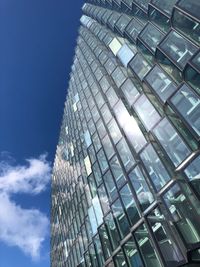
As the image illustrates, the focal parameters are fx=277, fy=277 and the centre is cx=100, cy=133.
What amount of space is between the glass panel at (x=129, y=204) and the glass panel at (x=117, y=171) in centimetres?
73

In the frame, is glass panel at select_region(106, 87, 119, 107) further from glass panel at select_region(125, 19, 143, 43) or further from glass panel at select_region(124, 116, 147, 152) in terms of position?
glass panel at select_region(125, 19, 143, 43)

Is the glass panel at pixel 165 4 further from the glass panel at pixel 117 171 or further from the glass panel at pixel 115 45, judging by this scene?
the glass panel at pixel 117 171

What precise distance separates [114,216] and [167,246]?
6.10 m

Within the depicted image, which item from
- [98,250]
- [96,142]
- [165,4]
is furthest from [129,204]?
[165,4]

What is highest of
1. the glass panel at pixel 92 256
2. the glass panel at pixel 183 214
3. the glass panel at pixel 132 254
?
the glass panel at pixel 183 214

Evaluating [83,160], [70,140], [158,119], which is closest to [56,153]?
[70,140]

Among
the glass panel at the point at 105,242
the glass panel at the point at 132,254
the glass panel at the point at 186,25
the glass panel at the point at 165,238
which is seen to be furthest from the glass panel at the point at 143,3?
the glass panel at the point at 132,254

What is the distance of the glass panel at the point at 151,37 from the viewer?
777 inches

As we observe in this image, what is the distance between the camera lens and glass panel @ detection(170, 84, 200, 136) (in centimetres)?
1377

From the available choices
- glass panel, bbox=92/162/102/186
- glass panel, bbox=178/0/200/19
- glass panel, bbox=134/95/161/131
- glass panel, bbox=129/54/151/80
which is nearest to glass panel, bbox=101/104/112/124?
glass panel, bbox=92/162/102/186

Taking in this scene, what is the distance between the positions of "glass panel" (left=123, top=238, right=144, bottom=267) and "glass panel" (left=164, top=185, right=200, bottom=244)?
12.8 feet

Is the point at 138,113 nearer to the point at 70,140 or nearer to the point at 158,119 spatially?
the point at 158,119

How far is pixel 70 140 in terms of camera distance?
130ft

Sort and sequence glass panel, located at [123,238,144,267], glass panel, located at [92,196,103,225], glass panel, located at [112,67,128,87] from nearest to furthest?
glass panel, located at [123,238,144,267]
glass panel, located at [92,196,103,225]
glass panel, located at [112,67,128,87]
